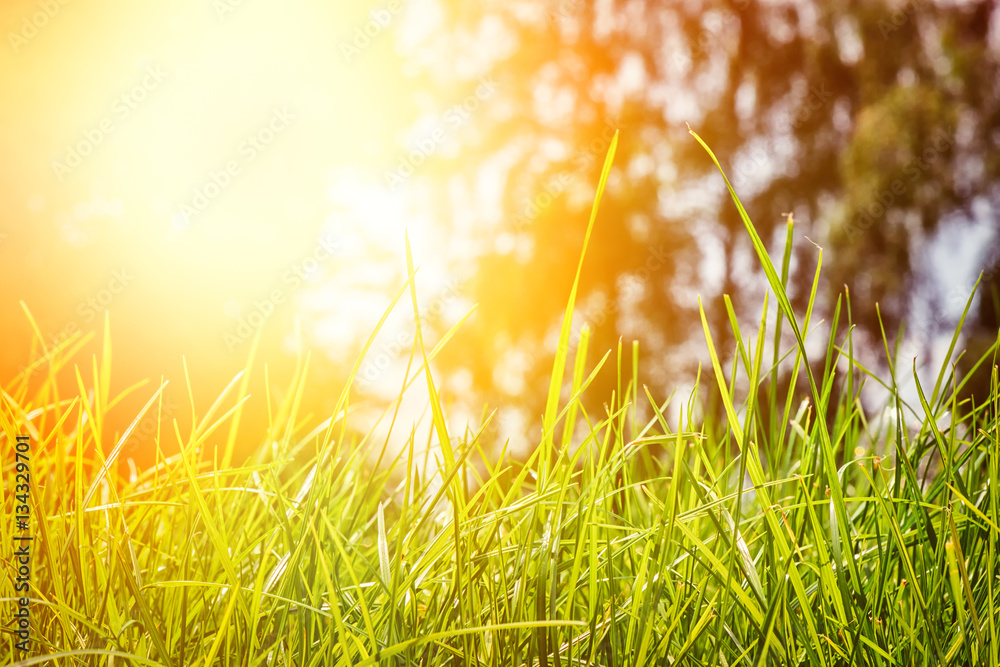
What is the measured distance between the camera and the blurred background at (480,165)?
5855 millimetres

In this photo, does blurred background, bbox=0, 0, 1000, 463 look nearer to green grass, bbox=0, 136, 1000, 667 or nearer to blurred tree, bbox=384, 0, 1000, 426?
blurred tree, bbox=384, 0, 1000, 426

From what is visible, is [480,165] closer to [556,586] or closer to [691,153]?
[691,153]

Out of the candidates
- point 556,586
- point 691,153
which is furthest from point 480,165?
point 556,586

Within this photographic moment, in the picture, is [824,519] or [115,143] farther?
[115,143]

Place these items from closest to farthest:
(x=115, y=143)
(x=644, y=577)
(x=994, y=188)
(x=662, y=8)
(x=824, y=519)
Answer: (x=644, y=577), (x=824, y=519), (x=994, y=188), (x=115, y=143), (x=662, y=8)

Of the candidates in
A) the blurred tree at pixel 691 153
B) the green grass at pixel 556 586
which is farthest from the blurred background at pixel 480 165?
the green grass at pixel 556 586

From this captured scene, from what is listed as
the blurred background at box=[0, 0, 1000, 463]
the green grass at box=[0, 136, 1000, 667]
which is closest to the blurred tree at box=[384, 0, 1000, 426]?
the blurred background at box=[0, 0, 1000, 463]

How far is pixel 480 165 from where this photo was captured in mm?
7719

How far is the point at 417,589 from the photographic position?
1.45ft

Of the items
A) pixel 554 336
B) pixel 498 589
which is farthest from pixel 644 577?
pixel 554 336

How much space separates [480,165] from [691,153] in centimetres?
242

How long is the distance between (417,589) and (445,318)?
6518mm

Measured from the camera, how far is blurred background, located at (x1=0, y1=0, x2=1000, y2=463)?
5855 millimetres

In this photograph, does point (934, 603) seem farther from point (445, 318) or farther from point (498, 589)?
point (445, 318)
